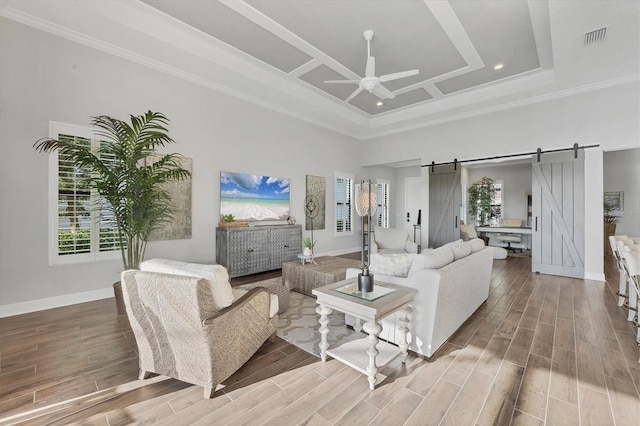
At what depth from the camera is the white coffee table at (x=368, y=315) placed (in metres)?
1.89

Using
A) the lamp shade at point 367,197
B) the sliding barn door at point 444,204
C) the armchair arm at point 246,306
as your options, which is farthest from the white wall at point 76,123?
the sliding barn door at point 444,204

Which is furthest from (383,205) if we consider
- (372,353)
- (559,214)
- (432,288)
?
(372,353)

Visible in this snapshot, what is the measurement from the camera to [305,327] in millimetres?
2850

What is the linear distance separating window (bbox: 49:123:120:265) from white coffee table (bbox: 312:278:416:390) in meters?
2.91

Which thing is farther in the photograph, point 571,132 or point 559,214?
point 559,214

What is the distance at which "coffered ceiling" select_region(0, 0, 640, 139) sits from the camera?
3174 millimetres

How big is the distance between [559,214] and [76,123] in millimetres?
7972

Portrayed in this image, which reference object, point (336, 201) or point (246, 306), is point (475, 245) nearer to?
point (246, 306)

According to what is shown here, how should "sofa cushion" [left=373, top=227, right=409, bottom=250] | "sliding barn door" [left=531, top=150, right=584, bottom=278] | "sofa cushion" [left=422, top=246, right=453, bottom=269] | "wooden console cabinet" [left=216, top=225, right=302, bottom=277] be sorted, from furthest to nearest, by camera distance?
"sofa cushion" [left=373, top=227, right=409, bottom=250], "sliding barn door" [left=531, top=150, right=584, bottom=278], "wooden console cabinet" [left=216, top=225, right=302, bottom=277], "sofa cushion" [left=422, top=246, right=453, bottom=269]

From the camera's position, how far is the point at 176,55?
3.89 metres

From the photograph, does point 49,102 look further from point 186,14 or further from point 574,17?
point 574,17

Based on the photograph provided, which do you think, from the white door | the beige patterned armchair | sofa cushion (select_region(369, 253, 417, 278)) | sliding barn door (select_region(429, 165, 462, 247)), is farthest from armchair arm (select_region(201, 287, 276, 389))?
the white door

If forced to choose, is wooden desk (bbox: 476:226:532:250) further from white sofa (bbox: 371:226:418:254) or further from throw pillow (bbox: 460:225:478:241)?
white sofa (bbox: 371:226:418:254)

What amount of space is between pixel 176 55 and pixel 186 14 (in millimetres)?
683
